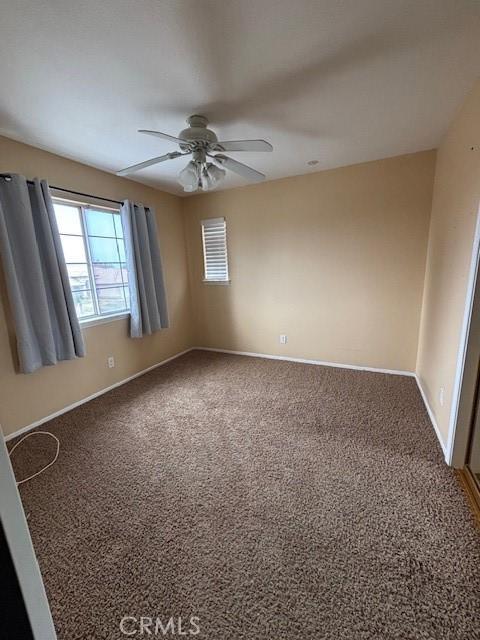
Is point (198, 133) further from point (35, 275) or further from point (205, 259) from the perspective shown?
point (205, 259)

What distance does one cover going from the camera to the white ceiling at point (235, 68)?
3.94ft

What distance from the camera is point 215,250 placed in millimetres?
4082

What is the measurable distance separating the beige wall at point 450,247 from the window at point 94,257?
129 inches

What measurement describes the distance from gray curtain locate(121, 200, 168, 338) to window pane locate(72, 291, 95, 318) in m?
0.45

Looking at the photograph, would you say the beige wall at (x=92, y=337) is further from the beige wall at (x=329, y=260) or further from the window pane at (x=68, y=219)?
the beige wall at (x=329, y=260)

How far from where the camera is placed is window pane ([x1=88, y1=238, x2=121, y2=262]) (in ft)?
9.86

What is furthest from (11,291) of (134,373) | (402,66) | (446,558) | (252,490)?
(446,558)

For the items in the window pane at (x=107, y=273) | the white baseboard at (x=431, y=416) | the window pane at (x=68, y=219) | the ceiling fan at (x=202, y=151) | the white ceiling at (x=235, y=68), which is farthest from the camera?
the window pane at (x=107, y=273)

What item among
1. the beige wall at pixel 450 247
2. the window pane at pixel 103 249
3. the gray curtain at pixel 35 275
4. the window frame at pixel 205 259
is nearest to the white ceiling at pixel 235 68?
the beige wall at pixel 450 247

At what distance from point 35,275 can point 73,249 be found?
2.01 ft

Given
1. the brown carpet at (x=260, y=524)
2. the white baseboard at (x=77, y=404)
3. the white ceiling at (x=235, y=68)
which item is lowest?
the brown carpet at (x=260, y=524)

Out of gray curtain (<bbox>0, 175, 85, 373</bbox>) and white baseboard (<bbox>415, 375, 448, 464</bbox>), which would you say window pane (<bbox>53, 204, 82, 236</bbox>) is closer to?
gray curtain (<bbox>0, 175, 85, 373</bbox>)

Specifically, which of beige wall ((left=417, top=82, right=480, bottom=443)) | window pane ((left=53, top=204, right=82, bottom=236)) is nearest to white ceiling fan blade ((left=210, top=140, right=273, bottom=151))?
beige wall ((left=417, top=82, right=480, bottom=443))

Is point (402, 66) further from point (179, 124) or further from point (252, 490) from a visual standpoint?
point (252, 490)
